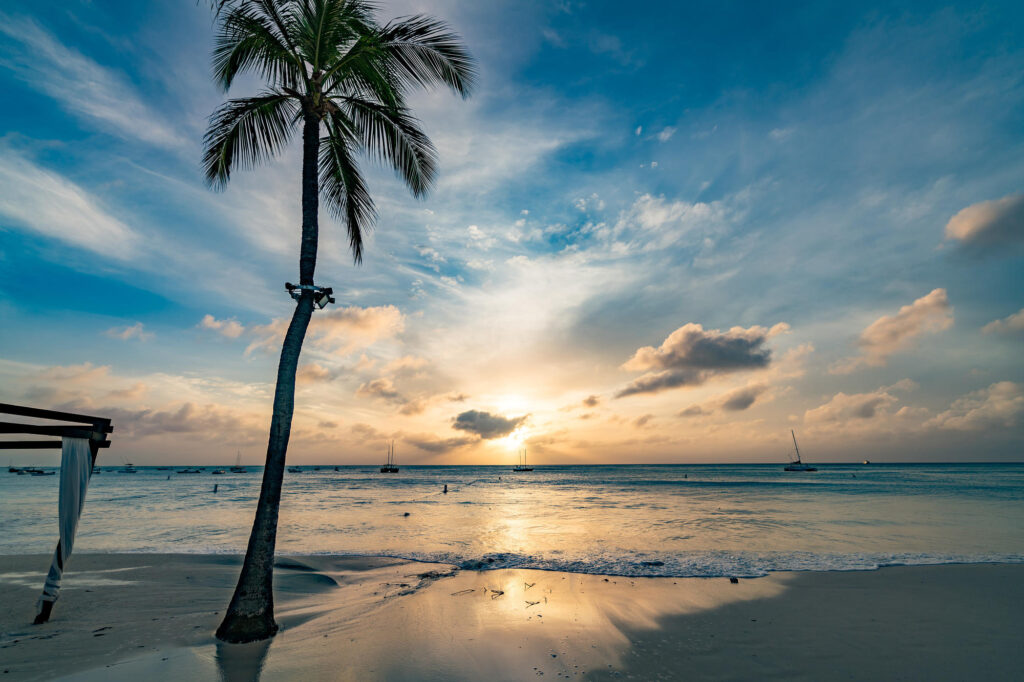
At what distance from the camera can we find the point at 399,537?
18406 millimetres

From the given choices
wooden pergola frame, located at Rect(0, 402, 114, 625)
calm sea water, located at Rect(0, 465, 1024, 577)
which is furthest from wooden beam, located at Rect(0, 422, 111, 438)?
calm sea water, located at Rect(0, 465, 1024, 577)

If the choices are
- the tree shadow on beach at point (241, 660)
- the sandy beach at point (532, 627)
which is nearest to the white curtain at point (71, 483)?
the sandy beach at point (532, 627)

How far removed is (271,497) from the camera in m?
6.78

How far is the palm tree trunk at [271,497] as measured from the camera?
6492 millimetres

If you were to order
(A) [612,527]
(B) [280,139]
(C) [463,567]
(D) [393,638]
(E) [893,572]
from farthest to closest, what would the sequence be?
(A) [612,527]
(C) [463,567]
(E) [893,572]
(B) [280,139]
(D) [393,638]

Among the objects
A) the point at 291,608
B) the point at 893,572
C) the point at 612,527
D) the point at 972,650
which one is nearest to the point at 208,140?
the point at 291,608

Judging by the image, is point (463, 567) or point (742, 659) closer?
point (742, 659)

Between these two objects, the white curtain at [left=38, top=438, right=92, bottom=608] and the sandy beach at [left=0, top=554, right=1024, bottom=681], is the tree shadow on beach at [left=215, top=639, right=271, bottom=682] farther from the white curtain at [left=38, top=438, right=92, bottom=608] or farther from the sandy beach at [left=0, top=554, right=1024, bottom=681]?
the white curtain at [left=38, top=438, right=92, bottom=608]

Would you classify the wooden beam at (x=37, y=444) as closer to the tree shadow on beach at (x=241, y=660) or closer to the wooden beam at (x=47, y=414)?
the wooden beam at (x=47, y=414)

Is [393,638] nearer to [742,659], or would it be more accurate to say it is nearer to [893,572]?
[742,659]

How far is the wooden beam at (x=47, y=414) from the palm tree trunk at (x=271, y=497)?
2.84 metres

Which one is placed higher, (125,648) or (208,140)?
(208,140)

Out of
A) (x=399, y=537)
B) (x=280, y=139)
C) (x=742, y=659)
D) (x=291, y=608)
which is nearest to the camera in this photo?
(x=742, y=659)

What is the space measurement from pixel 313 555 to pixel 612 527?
42.7ft
